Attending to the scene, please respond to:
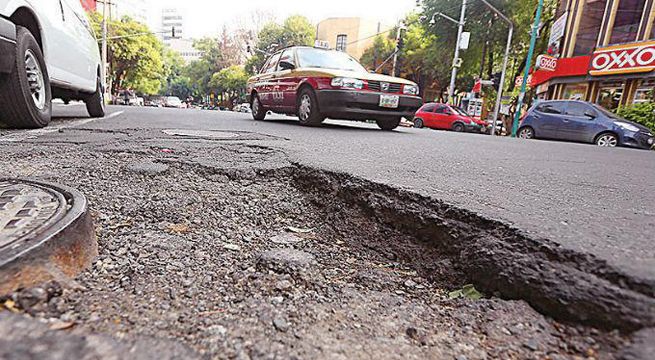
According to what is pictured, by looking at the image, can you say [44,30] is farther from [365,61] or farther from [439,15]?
[365,61]

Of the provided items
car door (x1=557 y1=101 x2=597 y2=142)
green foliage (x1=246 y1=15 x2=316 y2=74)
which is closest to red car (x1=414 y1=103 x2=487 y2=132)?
car door (x1=557 y1=101 x2=597 y2=142)

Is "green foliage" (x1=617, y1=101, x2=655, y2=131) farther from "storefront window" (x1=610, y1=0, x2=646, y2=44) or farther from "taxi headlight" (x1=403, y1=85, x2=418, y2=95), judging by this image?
"taxi headlight" (x1=403, y1=85, x2=418, y2=95)

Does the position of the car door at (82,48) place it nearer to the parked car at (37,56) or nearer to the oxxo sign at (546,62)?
the parked car at (37,56)

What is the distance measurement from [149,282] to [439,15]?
22.6 m

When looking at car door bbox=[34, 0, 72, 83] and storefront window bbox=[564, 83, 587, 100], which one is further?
storefront window bbox=[564, 83, 587, 100]

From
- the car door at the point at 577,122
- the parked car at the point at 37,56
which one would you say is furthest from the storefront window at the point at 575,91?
the parked car at the point at 37,56

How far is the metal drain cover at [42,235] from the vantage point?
0.87 metres

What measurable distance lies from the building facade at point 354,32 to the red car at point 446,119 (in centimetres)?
2410

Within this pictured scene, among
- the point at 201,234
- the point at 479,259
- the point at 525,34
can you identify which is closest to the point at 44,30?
the point at 201,234

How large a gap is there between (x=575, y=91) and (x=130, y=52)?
3278 cm

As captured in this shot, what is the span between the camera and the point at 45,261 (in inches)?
36.5

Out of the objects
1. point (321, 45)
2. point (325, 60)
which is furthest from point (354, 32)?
point (325, 60)

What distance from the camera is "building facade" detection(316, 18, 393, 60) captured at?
1542 inches

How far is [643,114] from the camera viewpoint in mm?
12219
